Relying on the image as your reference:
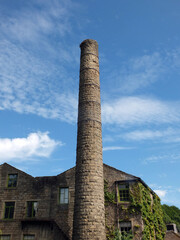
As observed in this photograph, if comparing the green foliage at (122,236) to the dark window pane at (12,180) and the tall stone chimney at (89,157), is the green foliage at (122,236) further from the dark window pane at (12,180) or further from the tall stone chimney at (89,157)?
the dark window pane at (12,180)

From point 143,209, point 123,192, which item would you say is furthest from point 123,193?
point 143,209

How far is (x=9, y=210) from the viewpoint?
71.9ft

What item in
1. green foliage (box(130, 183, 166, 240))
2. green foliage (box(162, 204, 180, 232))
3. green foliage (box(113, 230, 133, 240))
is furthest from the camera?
green foliage (box(162, 204, 180, 232))

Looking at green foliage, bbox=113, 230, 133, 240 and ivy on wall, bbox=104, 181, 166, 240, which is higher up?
ivy on wall, bbox=104, 181, 166, 240

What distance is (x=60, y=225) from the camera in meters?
20.5

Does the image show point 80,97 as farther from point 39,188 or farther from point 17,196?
point 17,196

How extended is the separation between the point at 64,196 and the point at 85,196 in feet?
21.1

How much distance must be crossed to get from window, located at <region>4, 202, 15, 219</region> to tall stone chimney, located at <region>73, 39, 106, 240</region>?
856 cm

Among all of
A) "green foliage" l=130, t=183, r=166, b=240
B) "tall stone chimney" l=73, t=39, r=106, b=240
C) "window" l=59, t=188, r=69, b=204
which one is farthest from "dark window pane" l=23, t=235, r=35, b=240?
"green foliage" l=130, t=183, r=166, b=240

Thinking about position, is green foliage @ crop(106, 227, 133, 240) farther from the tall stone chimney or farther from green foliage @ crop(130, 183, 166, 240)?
the tall stone chimney

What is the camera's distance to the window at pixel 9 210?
21656 millimetres

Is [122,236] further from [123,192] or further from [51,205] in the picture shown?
[51,205]

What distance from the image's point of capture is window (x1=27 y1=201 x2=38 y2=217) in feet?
70.2

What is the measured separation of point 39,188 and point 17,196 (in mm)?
2063
